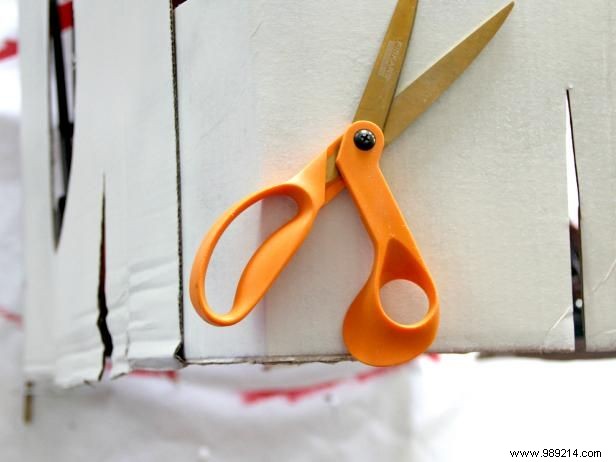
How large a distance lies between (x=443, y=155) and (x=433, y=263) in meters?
0.05

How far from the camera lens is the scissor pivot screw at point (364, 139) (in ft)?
1.11

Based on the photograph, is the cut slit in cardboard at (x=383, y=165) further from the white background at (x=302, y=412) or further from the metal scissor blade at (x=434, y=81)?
the white background at (x=302, y=412)

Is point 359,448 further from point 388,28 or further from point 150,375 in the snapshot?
point 388,28

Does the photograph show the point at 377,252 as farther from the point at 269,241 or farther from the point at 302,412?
the point at 302,412

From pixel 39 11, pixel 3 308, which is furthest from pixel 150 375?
pixel 39 11

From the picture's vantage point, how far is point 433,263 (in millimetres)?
362

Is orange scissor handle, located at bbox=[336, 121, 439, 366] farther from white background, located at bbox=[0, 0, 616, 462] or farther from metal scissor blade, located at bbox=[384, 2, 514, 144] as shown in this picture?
white background, located at bbox=[0, 0, 616, 462]

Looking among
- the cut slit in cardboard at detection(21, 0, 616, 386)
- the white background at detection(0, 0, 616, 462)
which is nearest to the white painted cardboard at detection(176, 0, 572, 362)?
the cut slit in cardboard at detection(21, 0, 616, 386)

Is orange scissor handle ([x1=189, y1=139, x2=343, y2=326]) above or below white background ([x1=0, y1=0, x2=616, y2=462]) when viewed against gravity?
above

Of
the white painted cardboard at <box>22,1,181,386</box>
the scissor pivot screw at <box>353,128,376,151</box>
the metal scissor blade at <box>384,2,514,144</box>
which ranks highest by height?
the metal scissor blade at <box>384,2,514,144</box>

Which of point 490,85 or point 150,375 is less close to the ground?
point 490,85

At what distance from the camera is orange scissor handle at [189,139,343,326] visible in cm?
32

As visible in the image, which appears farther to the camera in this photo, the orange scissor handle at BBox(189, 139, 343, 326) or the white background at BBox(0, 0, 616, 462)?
the white background at BBox(0, 0, 616, 462)

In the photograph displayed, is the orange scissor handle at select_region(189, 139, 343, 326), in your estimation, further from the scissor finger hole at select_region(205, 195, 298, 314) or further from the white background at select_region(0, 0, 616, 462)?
the white background at select_region(0, 0, 616, 462)
